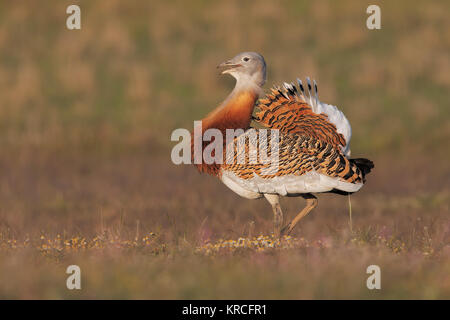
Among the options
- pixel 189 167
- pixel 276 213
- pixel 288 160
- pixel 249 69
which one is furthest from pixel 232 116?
pixel 189 167

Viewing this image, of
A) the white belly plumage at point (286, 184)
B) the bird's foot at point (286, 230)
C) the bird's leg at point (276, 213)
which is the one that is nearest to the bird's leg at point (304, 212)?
the bird's foot at point (286, 230)

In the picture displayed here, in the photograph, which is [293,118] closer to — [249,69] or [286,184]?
[249,69]

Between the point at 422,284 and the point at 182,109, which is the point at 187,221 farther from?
the point at 182,109

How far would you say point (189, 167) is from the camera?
46.5 feet

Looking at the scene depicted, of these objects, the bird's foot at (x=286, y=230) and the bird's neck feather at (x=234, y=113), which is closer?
the bird's neck feather at (x=234, y=113)

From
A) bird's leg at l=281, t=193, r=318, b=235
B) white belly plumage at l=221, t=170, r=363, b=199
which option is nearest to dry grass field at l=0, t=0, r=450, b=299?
bird's leg at l=281, t=193, r=318, b=235

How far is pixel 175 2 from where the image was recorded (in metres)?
21.5

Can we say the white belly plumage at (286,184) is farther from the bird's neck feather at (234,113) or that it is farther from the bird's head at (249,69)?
the bird's head at (249,69)

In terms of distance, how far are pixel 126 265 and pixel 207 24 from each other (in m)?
14.9

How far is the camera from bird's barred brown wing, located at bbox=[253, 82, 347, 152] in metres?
7.58

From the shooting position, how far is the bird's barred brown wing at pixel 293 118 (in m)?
7.58

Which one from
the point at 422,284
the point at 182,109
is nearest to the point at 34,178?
the point at 182,109

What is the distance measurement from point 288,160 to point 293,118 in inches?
24.6

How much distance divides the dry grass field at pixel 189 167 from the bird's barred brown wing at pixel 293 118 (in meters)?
0.86
